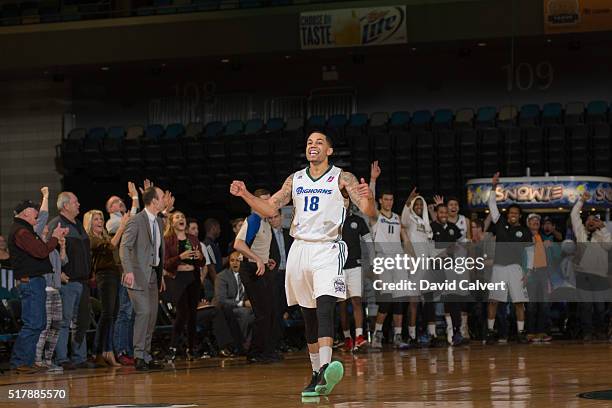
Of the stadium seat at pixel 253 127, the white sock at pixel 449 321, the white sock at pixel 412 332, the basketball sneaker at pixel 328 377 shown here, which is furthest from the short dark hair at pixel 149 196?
the stadium seat at pixel 253 127

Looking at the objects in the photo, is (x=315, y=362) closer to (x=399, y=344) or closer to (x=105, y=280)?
(x=105, y=280)

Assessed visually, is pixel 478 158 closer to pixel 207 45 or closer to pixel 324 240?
pixel 207 45

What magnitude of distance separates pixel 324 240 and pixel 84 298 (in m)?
4.78

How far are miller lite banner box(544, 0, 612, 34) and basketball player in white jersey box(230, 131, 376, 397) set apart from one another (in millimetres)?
15895

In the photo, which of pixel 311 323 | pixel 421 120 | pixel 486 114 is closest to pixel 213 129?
pixel 421 120

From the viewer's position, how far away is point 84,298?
41.4ft

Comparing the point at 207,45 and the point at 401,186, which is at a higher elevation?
the point at 207,45

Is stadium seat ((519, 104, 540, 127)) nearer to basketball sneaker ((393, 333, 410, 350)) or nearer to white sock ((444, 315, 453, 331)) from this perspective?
white sock ((444, 315, 453, 331))

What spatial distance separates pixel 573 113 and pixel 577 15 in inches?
85.4

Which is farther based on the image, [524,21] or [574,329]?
[524,21]

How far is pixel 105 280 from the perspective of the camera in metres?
12.8

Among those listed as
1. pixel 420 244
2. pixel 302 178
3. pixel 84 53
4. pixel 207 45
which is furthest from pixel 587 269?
pixel 84 53

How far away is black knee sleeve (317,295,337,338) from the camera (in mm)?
8453

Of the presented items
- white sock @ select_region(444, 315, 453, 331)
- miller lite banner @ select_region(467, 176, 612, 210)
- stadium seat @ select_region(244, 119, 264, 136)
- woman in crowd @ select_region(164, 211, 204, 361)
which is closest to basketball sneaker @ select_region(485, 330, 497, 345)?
white sock @ select_region(444, 315, 453, 331)
